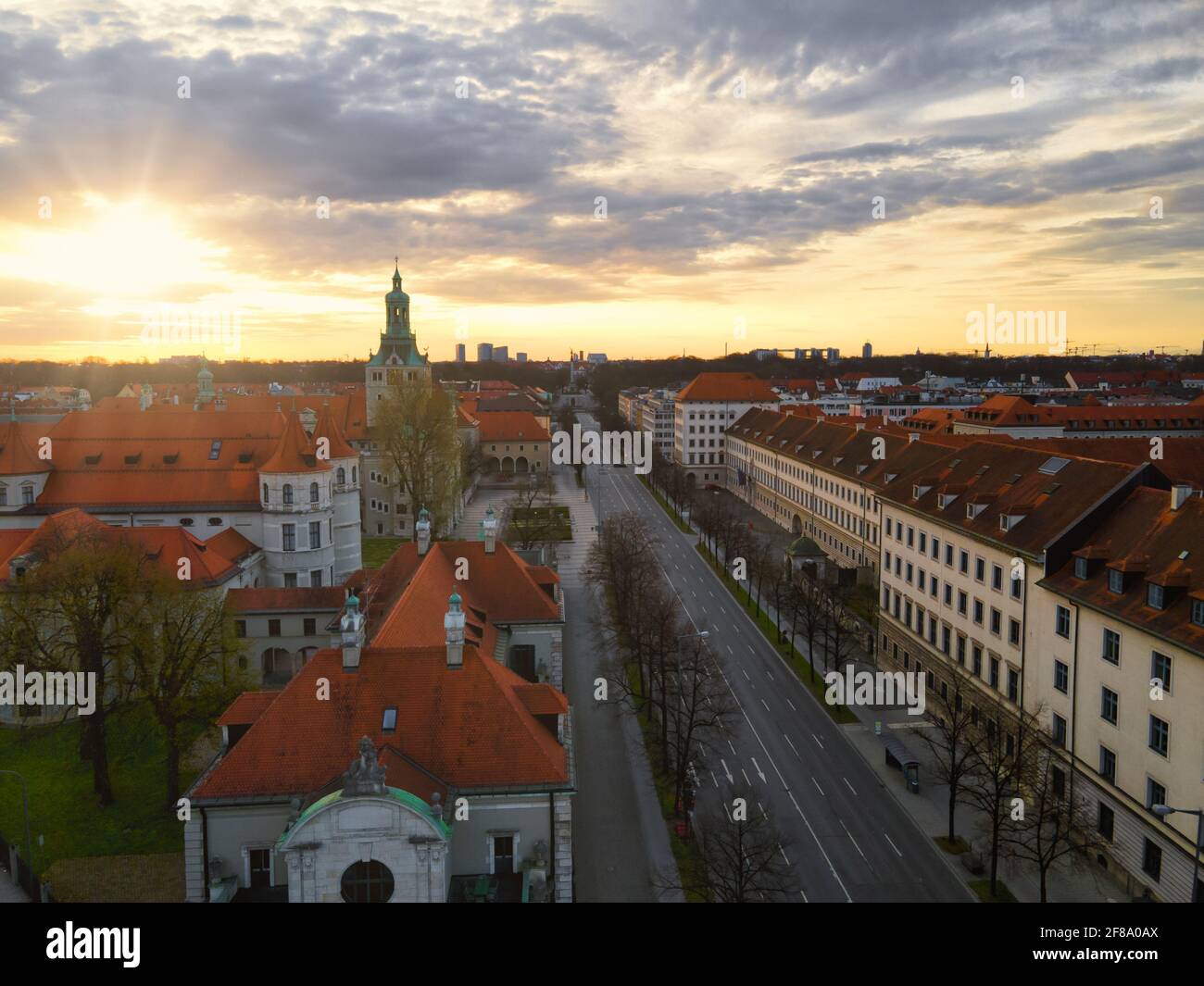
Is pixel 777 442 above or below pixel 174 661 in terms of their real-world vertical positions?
above

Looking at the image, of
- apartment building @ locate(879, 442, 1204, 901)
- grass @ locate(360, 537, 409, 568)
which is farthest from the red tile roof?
apartment building @ locate(879, 442, 1204, 901)

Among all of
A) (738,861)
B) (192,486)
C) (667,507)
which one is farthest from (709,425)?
(738,861)

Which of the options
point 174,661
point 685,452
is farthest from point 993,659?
point 685,452

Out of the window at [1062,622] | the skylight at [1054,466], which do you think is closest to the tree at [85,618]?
the window at [1062,622]

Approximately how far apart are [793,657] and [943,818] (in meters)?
19.3

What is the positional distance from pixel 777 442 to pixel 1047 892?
7754 cm

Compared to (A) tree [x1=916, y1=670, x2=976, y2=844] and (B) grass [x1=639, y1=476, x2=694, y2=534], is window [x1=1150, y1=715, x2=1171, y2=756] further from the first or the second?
(B) grass [x1=639, y1=476, x2=694, y2=534]

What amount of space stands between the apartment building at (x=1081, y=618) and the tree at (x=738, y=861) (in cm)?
1098

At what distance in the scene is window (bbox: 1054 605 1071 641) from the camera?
3619cm

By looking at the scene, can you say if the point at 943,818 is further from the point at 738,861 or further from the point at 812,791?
the point at 738,861

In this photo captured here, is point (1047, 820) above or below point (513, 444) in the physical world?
below

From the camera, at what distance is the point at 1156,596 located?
31.2m
